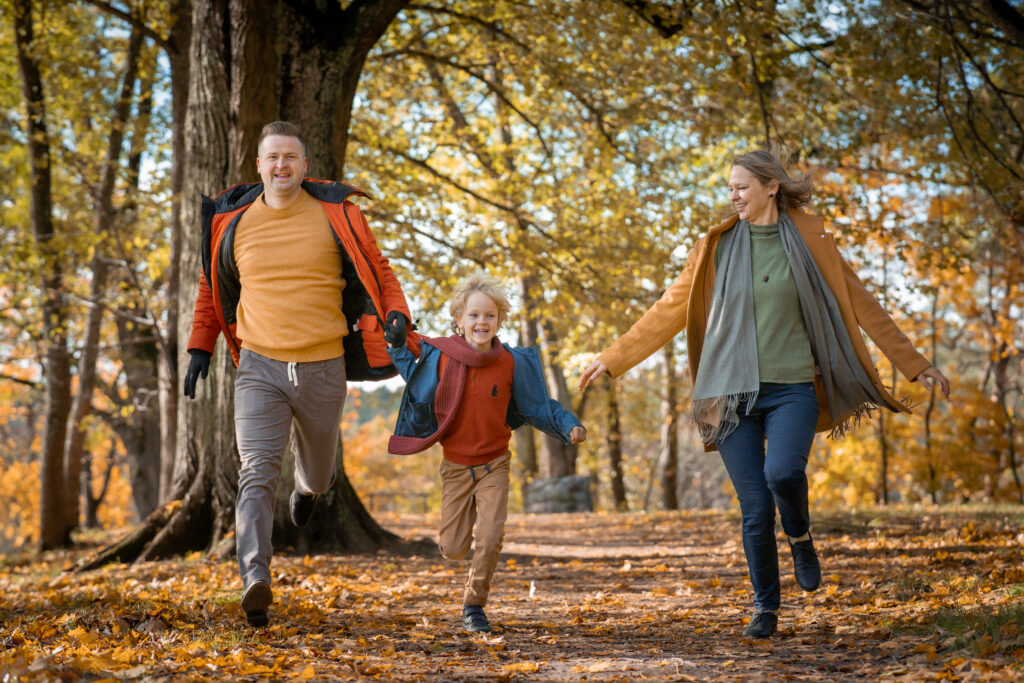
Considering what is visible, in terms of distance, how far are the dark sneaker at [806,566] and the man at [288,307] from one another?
2146 mm

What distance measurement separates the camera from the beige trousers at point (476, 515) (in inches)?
168

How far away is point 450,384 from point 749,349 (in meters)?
1.44

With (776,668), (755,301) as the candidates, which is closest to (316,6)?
(755,301)

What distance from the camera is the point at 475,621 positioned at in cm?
433

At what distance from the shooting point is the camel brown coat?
419 cm

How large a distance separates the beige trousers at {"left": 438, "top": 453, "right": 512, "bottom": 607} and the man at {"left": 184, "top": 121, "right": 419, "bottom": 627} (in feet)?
2.38

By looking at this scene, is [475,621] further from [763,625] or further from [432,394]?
[763,625]

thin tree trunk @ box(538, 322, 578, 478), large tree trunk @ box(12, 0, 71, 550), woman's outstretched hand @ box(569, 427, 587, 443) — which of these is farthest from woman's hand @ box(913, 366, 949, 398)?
thin tree trunk @ box(538, 322, 578, 478)

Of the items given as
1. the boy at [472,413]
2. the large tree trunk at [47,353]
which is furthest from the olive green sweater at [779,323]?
the large tree trunk at [47,353]

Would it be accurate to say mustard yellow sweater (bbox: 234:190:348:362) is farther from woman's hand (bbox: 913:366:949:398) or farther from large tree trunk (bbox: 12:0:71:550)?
large tree trunk (bbox: 12:0:71:550)

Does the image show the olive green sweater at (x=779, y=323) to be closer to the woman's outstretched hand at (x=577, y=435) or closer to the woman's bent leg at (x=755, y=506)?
the woman's bent leg at (x=755, y=506)

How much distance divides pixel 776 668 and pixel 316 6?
6.29 m

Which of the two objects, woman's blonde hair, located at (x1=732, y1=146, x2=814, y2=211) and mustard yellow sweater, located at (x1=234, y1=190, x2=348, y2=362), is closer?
woman's blonde hair, located at (x1=732, y1=146, x2=814, y2=211)

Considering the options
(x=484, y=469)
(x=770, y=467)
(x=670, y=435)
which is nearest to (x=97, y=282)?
(x=484, y=469)
